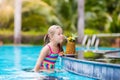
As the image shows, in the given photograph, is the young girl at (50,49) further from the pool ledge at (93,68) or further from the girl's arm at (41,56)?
the pool ledge at (93,68)

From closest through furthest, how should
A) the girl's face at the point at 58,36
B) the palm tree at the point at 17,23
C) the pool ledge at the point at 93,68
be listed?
the girl's face at the point at 58,36 → the pool ledge at the point at 93,68 → the palm tree at the point at 17,23

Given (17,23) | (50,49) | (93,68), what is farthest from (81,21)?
(50,49)

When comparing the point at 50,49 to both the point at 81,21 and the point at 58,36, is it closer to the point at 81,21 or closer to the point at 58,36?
the point at 58,36

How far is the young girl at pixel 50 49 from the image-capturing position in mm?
7006

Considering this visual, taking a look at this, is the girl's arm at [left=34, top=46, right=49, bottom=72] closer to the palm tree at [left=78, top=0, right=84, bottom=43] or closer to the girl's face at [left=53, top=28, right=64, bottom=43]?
the girl's face at [left=53, top=28, right=64, bottom=43]

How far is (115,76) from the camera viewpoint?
759 cm

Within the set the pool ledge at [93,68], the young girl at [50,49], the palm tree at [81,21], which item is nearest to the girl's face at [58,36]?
the young girl at [50,49]

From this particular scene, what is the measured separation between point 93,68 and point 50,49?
4.75 ft

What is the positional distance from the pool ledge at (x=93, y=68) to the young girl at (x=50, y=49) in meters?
1.02

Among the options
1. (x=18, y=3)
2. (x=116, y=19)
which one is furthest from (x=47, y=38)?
(x=116, y=19)

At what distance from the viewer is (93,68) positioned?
8305 millimetres

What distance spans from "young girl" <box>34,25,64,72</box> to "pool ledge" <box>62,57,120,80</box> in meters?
1.02

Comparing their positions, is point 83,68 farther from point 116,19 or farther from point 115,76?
point 116,19

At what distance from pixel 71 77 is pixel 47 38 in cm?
177
